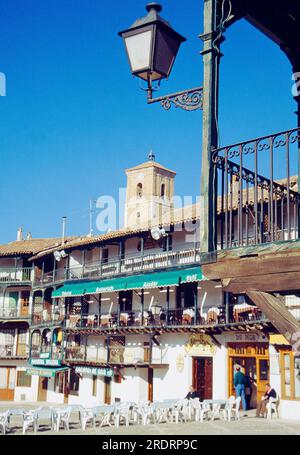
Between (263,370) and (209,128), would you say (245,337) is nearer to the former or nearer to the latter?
(263,370)

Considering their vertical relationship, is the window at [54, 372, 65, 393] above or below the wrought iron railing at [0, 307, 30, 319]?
below

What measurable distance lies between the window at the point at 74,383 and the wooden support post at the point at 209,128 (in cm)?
3427

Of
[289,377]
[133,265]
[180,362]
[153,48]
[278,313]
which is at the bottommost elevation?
[289,377]

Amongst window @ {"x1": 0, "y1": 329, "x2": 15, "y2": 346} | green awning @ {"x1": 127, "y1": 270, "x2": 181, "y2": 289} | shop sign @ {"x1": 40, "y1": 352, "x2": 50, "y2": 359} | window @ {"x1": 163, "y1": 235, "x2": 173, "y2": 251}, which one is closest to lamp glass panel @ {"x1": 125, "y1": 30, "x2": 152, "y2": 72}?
green awning @ {"x1": 127, "y1": 270, "x2": 181, "y2": 289}

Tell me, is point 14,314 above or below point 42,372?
above

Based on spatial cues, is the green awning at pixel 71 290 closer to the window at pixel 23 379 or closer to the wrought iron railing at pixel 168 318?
the wrought iron railing at pixel 168 318

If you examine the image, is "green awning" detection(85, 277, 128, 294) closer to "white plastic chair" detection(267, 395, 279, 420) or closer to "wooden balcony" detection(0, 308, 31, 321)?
"wooden balcony" detection(0, 308, 31, 321)

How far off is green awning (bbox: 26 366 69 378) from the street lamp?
32523 millimetres

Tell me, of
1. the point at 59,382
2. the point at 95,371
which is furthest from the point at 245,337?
the point at 59,382

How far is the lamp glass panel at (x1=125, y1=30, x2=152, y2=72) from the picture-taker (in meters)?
5.44

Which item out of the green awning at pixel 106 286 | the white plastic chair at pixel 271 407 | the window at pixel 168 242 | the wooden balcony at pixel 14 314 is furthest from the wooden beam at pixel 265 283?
the wooden balcony at pixel 14 314

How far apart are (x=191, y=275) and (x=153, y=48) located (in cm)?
2179

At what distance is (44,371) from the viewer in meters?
37.6
